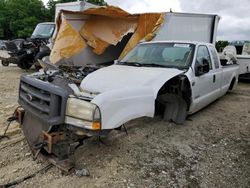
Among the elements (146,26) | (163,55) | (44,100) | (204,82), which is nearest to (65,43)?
(146,26)

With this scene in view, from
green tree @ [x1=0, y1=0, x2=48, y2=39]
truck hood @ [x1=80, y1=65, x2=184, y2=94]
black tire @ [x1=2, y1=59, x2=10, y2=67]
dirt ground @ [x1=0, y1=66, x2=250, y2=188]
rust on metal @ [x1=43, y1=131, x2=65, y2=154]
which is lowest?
dirt ground @ [x1=0, y1=66, x2=250, y2=188]

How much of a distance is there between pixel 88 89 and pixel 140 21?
5.73m

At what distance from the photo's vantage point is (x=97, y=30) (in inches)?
Result: 385

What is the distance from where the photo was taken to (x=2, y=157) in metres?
4.08

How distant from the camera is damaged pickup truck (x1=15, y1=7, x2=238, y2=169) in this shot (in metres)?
3.55

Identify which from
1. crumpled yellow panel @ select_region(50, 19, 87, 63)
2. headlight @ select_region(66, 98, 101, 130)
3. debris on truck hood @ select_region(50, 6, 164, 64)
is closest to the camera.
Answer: headlight @ select_region(66, 98, 101, 130)

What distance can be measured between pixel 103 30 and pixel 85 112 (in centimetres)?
673

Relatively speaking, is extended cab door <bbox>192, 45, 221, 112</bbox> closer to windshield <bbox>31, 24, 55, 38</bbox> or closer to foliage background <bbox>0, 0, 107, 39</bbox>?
windshield <bbox>31, 24, 55, 38</bbox>

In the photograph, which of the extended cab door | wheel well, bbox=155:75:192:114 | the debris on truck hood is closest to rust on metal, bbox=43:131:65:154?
wheel well, bbox=155:75:192:114

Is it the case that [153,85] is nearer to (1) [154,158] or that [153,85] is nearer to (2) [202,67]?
(1) [154,158]

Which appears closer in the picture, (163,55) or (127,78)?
(127,78)

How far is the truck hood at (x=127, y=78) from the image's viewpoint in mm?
4172

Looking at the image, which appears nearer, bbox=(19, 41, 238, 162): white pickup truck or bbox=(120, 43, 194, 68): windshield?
bbox=(19, 41, 238, 162): white pickup truck

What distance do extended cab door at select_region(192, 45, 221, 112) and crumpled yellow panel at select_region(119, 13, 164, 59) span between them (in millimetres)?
2903
